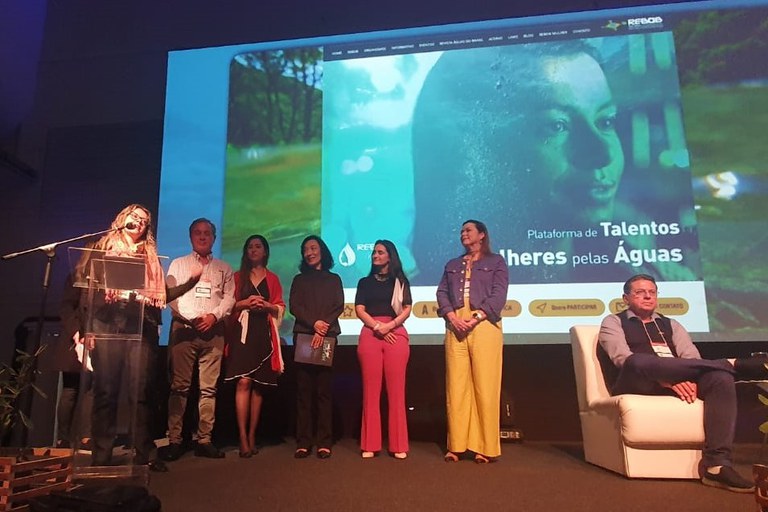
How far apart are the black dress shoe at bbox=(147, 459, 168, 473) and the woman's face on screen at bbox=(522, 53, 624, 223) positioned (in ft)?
8.91

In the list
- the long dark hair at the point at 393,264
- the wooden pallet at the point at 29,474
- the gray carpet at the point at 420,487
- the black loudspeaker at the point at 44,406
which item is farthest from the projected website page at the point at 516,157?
the wooden pallet at the point at 29,474

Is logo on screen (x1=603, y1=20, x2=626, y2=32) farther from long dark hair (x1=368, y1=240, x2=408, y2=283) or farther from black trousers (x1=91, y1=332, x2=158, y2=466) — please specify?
black trousers (x1=91, y1=332, x2=158, y2=466)

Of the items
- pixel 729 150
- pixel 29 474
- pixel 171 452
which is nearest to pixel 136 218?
pixel 29 474

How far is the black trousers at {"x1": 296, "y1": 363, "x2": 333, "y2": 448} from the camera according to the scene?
300 centimetres

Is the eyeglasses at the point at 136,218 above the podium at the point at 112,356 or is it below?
above

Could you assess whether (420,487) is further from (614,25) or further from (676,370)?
(614,25)

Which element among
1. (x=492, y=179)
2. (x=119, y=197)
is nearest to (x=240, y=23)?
(x=119, y=197)

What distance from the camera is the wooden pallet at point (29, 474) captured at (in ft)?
5.70

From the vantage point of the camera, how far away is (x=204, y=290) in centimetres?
311

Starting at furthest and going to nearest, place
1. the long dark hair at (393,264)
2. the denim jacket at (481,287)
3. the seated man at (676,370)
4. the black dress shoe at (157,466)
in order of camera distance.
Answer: the long dark hair at (393,264)
the denim jacket at (481,287)
the black dress shoe at (157,466)
the seated man at (676,370)

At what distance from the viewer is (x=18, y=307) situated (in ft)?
13.7

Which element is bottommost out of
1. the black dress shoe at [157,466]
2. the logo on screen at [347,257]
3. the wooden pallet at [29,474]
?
the black dress shoe at [157,466]

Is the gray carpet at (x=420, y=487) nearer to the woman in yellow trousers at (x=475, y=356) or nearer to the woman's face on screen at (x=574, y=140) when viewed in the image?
the woman in yellow trousers at (x=475, y=356)

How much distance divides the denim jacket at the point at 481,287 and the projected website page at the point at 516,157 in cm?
46
